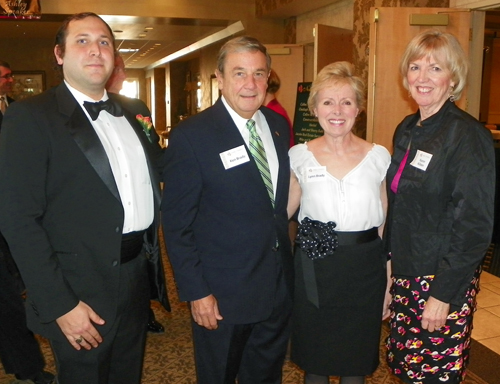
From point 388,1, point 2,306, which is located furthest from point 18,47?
point 2,306

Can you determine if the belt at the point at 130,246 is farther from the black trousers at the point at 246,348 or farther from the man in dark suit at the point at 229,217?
the black trousers at the point at 246,348

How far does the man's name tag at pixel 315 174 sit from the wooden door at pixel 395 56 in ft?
8.93

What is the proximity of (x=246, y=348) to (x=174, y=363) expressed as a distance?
119cm

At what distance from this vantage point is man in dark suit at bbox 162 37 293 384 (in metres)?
1.81

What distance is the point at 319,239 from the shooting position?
6.71 feet

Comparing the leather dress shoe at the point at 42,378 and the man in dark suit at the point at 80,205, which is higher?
the man in dark suit at the point at 80,205

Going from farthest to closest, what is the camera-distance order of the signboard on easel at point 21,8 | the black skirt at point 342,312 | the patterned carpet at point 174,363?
the signboard on easel at point 21,8 → the patterned carpet at point 174,363 → the black skirt at point 342,312

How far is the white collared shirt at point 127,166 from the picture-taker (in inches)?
69.0

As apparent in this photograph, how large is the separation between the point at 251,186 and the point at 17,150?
32.5 inches

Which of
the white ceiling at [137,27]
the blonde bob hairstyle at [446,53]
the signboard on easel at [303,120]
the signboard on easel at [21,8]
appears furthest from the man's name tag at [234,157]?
the white ceiling at [137,27]

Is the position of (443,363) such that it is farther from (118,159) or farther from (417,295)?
(118,159)

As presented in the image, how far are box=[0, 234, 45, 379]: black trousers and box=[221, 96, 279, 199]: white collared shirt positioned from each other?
161cm

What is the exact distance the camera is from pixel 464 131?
5.77 feet

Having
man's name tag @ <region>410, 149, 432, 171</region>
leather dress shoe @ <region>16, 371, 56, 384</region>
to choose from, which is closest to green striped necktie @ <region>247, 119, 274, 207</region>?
man's name tag @ <region>410, 149, 432, 171</region>
